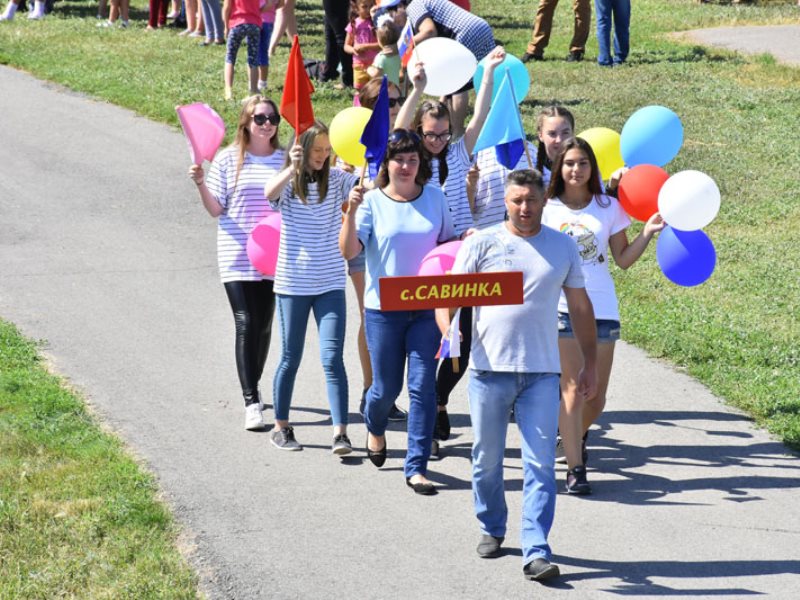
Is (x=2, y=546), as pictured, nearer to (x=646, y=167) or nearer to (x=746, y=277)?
(x=646, y=167)

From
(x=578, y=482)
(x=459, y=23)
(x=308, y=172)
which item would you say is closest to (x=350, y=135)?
(x=308, y=172)

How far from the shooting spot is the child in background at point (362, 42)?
14914 mm

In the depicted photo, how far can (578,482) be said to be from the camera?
7145 mm

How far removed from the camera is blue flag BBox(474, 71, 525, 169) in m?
7.39

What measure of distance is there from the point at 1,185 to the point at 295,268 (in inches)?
288

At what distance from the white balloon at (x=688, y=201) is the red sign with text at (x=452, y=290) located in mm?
1484

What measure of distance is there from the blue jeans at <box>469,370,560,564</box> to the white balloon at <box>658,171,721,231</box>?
1446mm

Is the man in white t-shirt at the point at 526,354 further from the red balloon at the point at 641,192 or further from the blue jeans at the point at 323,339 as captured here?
the blue jeans at the point at 323,339

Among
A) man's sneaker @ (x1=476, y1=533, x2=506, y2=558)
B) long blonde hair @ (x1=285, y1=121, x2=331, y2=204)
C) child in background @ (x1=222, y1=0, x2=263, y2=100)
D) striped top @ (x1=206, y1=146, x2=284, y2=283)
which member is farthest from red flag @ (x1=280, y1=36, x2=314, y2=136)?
child in background @ (x1=222, y1=0, x2=263, y2=100)

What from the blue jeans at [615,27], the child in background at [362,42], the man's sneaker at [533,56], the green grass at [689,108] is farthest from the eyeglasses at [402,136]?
the man's sneaker at [533,56]

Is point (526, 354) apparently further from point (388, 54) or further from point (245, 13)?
point (245, 13)

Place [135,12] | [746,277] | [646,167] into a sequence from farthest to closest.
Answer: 1. [135,12]
2. [746,277]
3. [646,167]

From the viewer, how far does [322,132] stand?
7.48 m

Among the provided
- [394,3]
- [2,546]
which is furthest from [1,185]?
[2,546]
